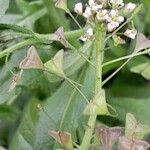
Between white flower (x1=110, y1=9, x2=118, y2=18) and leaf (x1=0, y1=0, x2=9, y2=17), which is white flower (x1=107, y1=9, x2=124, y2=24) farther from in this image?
leaf (x1=0, y1=0, x2=9, y2=17)

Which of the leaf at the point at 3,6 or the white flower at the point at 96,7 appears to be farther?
the leaf at the point at 3,6

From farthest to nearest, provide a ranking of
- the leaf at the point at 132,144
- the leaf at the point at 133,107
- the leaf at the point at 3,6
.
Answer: the leaf at the point at 133,107 → the leaf at the point at 3,6 → the leaf at the point at 132,144

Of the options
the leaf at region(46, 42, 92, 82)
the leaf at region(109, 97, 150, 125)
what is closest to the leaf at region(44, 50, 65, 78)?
the leaf at region(46, 42, 92, 82)

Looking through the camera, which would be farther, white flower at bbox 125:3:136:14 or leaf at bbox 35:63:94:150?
leaf at bbox 35:63:94:150

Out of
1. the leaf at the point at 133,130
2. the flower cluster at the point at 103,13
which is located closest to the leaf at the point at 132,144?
the leaf at the point at 133,130

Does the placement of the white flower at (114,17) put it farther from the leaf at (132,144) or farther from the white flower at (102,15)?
the leaf at (132,144)

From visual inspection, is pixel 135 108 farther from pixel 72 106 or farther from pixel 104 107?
pixel 104 107

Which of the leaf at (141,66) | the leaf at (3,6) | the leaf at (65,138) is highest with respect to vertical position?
the leaf at (3,6)
